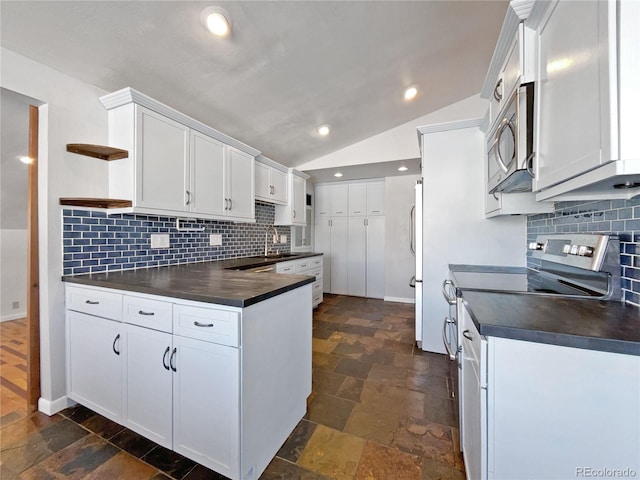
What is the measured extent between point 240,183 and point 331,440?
240 cm

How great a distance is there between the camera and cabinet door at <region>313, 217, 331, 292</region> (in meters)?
5.25

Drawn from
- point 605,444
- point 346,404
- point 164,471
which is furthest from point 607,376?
point 164,471

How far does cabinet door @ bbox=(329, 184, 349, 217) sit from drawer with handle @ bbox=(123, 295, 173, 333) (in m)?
4.06

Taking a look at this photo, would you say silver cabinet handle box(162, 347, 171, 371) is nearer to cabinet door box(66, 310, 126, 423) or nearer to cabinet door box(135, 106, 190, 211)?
cabinet door box(66, 310, 126, 423)

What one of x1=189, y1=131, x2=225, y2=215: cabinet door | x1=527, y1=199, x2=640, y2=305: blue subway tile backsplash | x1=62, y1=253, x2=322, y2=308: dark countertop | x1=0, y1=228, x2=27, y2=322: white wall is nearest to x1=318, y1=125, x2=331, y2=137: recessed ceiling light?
x1=189, y1=131, x2=225, y2=215: cabinet door

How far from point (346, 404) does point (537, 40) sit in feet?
7.47

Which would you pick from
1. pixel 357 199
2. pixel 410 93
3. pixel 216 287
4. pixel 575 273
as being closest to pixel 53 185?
pixel 216 287

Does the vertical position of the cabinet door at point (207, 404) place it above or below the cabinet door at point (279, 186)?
below

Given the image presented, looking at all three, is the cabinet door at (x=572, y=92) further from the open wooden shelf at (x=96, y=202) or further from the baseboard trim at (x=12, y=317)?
the baseboard trim at (x=12, y=317)

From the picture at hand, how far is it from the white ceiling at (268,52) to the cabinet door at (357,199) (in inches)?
74.6

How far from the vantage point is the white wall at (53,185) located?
170 cm

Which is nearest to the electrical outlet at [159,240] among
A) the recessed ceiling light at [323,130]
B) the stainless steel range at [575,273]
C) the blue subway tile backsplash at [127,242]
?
the blue subway tile backsplash at [127,242]

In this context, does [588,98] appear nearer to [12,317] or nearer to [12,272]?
[12,272]

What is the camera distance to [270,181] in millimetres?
3586
